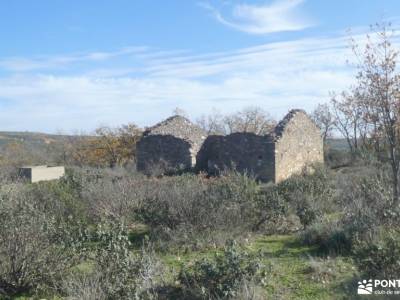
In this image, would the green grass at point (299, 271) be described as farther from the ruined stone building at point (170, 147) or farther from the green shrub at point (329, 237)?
the ruined stone building at point (170, 147)

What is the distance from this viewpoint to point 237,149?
1866 cm

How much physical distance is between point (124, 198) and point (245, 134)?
9.61 metres

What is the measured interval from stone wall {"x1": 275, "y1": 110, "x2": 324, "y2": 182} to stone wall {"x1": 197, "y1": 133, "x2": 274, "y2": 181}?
354 mm

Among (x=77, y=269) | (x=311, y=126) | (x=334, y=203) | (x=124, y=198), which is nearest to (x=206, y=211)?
(x=124, y=198)

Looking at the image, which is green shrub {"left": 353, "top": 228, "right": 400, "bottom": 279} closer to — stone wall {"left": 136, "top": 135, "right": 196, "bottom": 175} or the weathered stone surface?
the weathered stone surface

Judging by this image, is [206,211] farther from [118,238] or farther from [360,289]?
[360,289]

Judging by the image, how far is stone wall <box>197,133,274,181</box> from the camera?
1778cm

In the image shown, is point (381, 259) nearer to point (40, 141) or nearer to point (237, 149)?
point (237, 149)

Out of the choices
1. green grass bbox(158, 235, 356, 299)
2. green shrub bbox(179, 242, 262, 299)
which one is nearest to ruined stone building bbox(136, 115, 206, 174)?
green grass bbox(158, 235, 356, 299)

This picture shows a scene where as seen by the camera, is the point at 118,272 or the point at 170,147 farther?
the point at 170,147

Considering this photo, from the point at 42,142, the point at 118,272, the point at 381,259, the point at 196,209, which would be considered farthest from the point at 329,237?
the point at 42,142

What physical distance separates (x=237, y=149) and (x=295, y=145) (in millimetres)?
2325

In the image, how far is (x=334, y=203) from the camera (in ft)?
35.1

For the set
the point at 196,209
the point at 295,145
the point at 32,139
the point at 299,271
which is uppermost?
the point at 32,139
